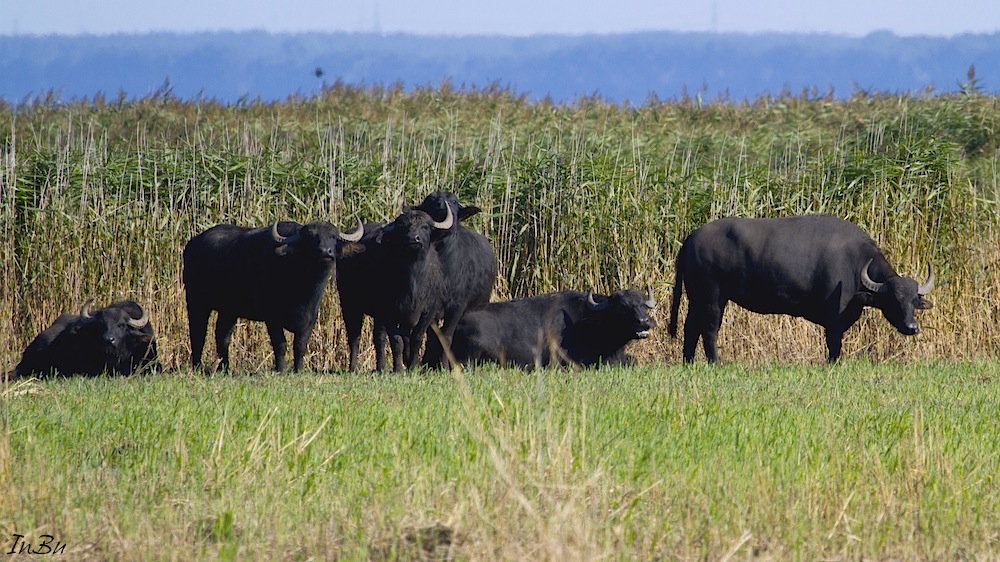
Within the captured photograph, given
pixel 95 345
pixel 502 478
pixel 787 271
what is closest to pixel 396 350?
pixel 95 345

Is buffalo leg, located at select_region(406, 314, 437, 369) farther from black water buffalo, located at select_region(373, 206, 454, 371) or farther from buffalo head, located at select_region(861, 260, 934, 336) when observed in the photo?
buffalo head, located at select_region(861, 260, 934, 336)

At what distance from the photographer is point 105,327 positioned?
1073 centimetres

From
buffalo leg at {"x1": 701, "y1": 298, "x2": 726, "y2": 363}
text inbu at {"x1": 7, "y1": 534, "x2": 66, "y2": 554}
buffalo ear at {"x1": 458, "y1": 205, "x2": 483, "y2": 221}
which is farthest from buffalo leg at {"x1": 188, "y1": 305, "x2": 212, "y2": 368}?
text inbu at {"x1": 7, "y1": 534, "x2": 66, "y2": 554}

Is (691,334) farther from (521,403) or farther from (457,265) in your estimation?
(521,403)

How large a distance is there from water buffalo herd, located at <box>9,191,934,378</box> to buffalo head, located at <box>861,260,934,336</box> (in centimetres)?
1

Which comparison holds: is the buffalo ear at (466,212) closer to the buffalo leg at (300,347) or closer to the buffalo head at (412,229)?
the buffalo head at (412,229)

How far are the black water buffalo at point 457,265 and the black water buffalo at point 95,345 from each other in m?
2.76

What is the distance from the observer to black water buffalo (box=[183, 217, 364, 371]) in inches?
428

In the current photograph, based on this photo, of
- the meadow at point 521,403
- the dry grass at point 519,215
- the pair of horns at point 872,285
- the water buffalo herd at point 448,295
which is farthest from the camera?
the dry grass at point 519,215

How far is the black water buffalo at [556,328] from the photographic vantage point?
11.8 m

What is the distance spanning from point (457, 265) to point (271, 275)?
187 centimetres

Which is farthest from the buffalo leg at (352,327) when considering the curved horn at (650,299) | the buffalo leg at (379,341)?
the curved horn at (650,299)

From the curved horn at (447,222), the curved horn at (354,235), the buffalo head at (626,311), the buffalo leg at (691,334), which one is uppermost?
the curved horn at (447,222)

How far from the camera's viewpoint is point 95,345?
1087 centimetres
